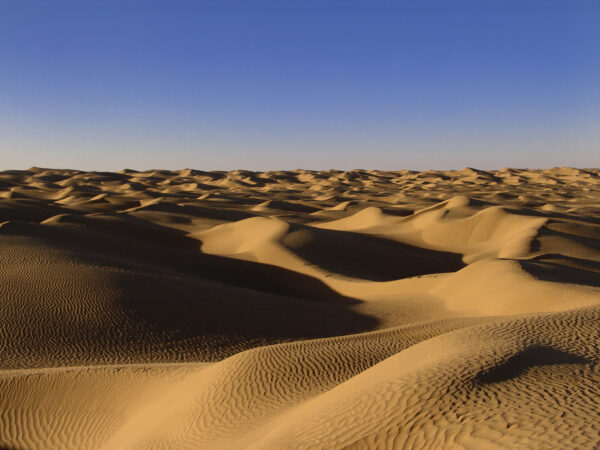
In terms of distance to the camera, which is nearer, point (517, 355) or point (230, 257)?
point (517, 355)

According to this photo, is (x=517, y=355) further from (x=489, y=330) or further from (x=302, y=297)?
(x=302, y=297)

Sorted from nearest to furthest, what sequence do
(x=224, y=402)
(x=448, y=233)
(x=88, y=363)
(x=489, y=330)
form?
1. (x=224, y=402)
2. (x=489, y=330)
3. (x=88, y=363)
4. (x=448, y=233)

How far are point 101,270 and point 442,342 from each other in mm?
9365

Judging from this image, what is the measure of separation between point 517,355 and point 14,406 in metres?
6.50

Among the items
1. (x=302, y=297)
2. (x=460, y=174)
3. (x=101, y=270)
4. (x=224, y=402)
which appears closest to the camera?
(x=224, y=402)

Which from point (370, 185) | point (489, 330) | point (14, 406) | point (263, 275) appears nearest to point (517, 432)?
point (489, 330)

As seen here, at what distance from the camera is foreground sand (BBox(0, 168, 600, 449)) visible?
469cm

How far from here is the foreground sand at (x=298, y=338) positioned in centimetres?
469

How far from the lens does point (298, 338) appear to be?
1118cm

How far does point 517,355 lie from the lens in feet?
18.5

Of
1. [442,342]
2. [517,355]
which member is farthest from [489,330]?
[517,355]

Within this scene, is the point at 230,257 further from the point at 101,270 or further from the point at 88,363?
the point at 88,363

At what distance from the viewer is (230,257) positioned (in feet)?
61.9

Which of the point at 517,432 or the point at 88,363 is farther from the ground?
the point at 517,432
